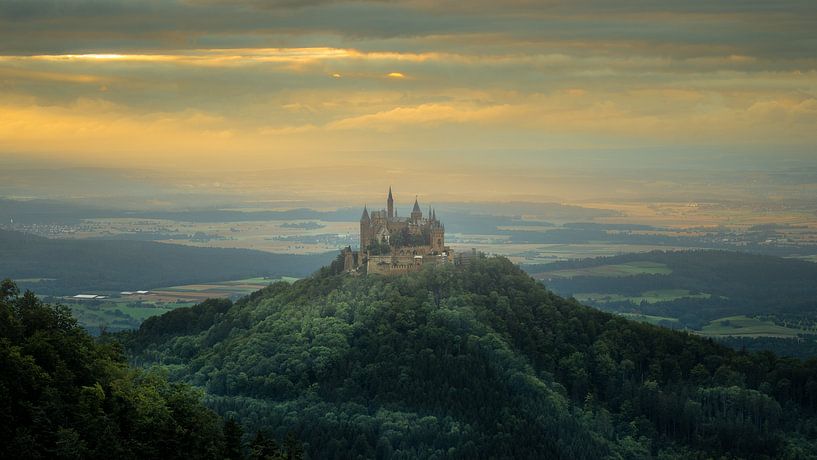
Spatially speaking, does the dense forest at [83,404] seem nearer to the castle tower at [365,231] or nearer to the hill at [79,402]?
the hill at [79,402]

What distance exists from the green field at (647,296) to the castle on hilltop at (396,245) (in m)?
58.1

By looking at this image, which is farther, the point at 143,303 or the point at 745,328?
the point at 143,303

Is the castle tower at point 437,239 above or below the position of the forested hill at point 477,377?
above

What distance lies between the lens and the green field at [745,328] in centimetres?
14762

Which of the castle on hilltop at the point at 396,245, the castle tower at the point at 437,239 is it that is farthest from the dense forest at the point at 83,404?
the castle tower at the point at 437,239

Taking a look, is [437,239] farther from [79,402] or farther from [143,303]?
[79,402]

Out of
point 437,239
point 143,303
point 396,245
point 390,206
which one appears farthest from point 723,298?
point 143,303

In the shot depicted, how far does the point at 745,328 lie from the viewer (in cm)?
15350

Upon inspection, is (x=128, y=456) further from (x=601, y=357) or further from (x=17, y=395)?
(x=601, y=357)

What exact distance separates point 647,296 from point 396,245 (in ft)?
243

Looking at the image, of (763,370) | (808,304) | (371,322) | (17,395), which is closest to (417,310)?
(371,322)

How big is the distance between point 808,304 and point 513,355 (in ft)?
290

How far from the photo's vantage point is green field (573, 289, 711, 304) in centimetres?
17704

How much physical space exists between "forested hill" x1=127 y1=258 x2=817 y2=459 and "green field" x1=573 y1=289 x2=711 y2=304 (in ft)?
215
